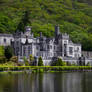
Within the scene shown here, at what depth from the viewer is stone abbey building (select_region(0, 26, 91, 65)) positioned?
11512 centimetres

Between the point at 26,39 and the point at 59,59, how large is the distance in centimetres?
1545

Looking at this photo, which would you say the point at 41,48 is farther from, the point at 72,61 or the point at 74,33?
the point at 74,33

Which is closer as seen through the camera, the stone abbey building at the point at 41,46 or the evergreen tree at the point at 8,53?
the evergreen tree at the point at 8,53

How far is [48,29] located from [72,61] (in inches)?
2187

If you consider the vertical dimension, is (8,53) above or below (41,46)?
below

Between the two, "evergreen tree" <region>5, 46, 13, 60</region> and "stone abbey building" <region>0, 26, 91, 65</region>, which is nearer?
"evergreen tree" <region>5, 46, 13, 60</region>

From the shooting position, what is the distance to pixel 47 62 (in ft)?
357

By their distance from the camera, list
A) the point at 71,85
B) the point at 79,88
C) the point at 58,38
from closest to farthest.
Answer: the point at 79,88, the point at 71,85, the point at 58,38

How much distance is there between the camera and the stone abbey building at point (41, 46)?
115125 millimetres

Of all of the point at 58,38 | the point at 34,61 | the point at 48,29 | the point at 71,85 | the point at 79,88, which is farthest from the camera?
the point at 48,29

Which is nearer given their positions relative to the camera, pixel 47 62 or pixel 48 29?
pixel 47 62

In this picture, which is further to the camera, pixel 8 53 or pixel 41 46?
pixel 41 46

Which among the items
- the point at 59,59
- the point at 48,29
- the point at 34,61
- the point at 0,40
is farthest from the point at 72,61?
the point at 48,29

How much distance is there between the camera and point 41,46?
4675 inches
